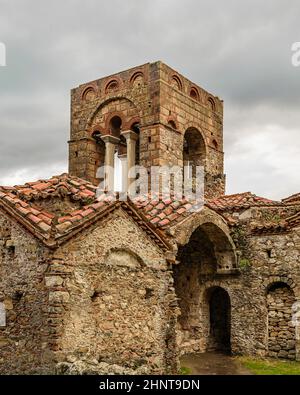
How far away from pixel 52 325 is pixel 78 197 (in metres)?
2.67

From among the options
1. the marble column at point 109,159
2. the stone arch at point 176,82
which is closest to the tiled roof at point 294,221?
the marble column at point 109,159

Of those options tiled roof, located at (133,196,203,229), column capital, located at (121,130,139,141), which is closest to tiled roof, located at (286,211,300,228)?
tiled roof, located at (133,196,203,229)

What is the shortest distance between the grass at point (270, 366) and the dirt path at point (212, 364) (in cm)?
19

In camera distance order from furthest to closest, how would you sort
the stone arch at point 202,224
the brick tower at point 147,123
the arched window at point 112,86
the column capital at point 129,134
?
the arched window at point 112,86, the column capital at point 129,134, the brick tower at point 147,123, the stone arch at point 202,224

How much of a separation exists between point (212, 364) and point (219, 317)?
2.43 meters

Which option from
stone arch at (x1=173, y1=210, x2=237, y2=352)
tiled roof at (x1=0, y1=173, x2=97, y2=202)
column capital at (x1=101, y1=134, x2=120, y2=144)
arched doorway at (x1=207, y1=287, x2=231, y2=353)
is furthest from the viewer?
column capital at (x1=101, y1=134, x2=120, y2=144)

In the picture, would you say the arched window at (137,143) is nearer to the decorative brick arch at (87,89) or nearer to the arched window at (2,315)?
the decorative brick arch at (87,89)

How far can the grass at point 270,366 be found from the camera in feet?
34.1

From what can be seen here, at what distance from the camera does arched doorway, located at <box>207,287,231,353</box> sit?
1355cm

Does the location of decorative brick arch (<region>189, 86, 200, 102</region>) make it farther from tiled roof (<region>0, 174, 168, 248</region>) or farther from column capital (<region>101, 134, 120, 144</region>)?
tiled roof (<region>0, 174, 168, 248</region>)

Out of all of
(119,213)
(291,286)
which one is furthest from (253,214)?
(119,213)

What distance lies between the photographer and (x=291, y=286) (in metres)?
11.7

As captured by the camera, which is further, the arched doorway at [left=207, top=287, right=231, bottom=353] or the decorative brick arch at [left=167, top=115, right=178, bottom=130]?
the decorative brick arch at [left=167, top=115, right=178, bottom=130]

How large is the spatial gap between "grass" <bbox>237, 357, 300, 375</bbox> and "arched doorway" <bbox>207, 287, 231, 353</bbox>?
5.41ft
